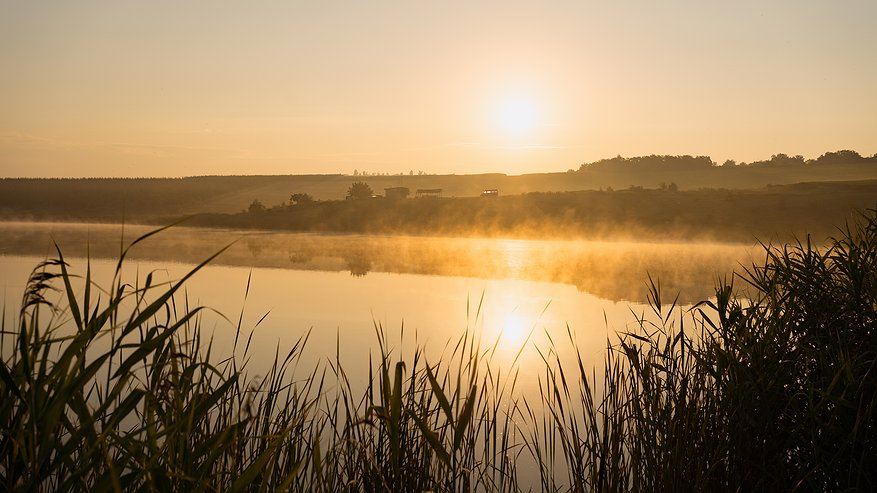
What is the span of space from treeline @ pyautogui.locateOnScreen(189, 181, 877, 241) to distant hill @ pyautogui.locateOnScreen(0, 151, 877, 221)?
22723 mm

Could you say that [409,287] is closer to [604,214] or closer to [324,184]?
[604,214]

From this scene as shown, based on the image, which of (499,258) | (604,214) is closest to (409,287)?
(499,258)

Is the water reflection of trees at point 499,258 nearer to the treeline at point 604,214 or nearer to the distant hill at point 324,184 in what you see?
the treeline at point 604,214

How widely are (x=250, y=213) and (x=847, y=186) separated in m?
31.3

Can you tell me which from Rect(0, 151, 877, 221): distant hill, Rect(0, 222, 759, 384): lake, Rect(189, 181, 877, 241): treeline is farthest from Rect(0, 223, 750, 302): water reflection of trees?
Rect(0, 151, 877, 221): distant hill

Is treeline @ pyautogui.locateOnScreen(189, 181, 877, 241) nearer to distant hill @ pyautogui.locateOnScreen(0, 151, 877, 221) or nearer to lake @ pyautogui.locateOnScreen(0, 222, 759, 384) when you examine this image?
lake @ pyautogui.locateOnScreen(0, 222, 759, 384)

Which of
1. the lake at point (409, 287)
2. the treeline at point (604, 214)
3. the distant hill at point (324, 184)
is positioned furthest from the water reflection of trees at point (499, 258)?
the distant hill at point (324, 184)

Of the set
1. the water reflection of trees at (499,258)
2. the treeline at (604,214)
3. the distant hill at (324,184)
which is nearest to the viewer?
the water reflection of trees at (499,258)

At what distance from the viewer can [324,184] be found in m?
103

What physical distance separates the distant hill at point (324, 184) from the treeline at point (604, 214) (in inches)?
895

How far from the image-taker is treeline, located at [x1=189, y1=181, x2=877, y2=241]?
36.8m

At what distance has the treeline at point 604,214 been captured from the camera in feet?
121

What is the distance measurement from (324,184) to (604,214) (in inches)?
2606

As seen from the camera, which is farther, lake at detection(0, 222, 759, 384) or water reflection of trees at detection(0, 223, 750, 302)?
water reflection of trees at detection(0, 223, 750, 302)
